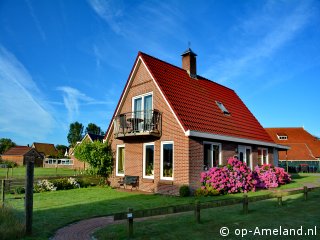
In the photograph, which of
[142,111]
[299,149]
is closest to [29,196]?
[142,111]

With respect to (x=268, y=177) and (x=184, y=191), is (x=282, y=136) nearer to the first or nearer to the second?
(x=268, y=177)

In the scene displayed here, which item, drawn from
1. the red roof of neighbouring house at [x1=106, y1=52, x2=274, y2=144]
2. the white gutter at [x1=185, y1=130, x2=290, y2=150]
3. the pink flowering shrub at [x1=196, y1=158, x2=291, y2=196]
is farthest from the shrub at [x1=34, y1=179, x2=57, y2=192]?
the white gutter at [x1=185, y1=130, x2=290, y2=150]

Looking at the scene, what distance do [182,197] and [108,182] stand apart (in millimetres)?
7704

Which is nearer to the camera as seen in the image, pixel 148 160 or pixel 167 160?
pixel 167 160

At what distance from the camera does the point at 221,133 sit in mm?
17297

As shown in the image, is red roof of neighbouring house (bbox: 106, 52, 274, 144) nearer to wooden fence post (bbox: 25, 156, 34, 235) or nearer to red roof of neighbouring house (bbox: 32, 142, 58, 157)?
wooden fence post (bbox: 25, 156, 34, 235)

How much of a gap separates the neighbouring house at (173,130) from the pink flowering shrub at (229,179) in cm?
52

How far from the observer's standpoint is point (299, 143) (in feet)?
→ 144

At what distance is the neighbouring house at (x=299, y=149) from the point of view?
37669 millimetres

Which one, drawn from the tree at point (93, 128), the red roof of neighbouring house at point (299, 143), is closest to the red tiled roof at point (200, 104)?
the red roof of neighbouring house at point (299, 143)

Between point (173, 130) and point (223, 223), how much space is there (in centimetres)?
815

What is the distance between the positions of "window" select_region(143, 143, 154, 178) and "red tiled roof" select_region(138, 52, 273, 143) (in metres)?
2.88

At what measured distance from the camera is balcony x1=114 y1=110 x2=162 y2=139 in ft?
53.8

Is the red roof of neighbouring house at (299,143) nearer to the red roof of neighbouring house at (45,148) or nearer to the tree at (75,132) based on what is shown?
the red roof of neighbouring house at (45,148)
